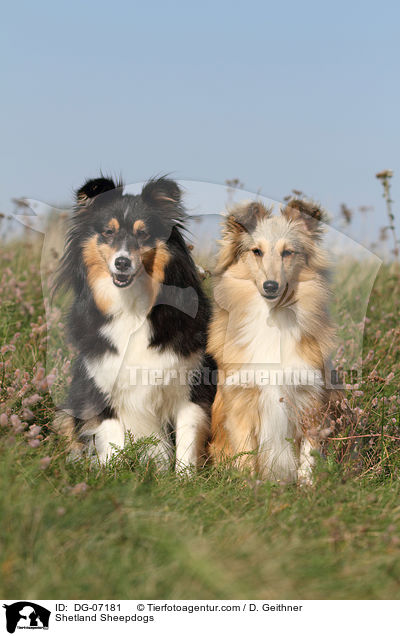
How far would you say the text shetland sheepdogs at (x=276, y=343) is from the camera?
441cm

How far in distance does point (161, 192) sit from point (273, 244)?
0.85 m

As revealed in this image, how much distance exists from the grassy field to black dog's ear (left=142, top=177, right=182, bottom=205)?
147 cm

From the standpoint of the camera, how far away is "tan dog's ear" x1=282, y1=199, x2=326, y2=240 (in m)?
4.44

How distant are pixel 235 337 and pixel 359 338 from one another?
5.77 feet

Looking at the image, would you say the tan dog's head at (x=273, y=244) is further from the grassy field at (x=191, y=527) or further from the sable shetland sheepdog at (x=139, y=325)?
the grassy field at (x=191, y=527)

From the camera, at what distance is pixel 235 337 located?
14.7ft

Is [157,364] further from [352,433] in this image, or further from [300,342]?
[352,433]

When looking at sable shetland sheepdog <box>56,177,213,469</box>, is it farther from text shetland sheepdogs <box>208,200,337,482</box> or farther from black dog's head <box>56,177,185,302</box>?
text shetland sheepdogs <box>208,200,337,482</box>

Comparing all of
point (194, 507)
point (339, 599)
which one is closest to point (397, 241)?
point (194, 507)
